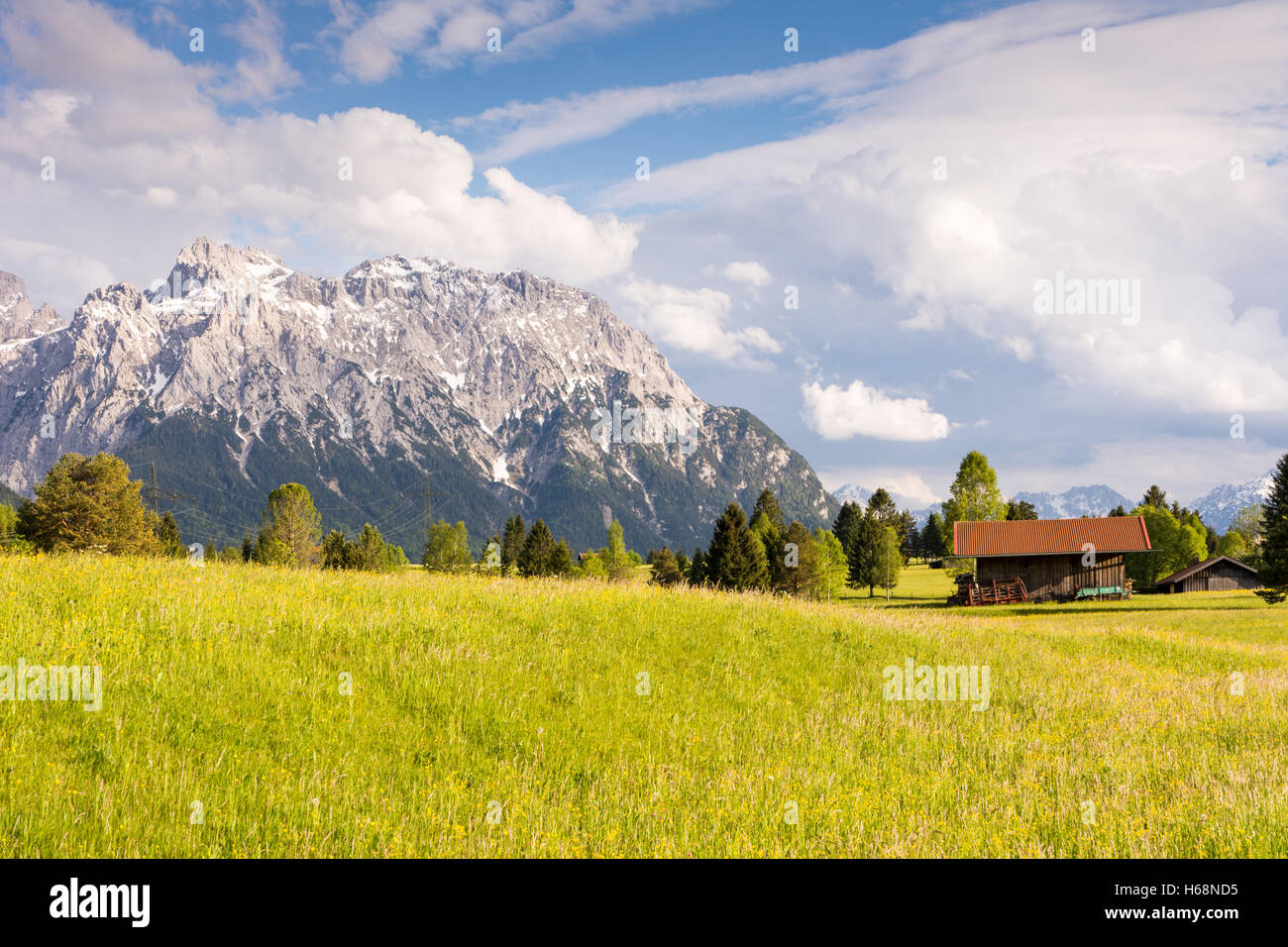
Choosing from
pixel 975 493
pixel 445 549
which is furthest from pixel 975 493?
pixel 445 549

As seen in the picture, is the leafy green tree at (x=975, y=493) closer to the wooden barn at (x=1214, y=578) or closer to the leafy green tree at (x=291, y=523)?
the wooden barn at (x=1214, y=578)

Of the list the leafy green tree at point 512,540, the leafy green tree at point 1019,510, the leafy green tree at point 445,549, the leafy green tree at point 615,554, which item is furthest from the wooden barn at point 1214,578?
the leafy green tree at point 512,540

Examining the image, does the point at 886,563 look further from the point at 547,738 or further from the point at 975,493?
the point at 547,738

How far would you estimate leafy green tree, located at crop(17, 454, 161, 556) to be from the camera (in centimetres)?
5088

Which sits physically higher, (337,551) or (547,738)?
(337,551)

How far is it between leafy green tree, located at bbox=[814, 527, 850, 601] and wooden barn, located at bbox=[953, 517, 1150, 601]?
45.6 ft

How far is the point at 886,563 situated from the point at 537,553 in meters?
44.2

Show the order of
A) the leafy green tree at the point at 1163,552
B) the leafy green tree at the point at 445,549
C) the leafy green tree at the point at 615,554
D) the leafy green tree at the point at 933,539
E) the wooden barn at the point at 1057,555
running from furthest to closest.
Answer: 1. the leafy green tree at the point at 933,539
2. the leafy green tree at the point at 615,554
3. the leafy green tree at the point at 445,549
4. the leafy green tree at the point at 1163,552
5. the wooden barn at the point at 1057,555

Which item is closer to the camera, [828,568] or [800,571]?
[800,571]

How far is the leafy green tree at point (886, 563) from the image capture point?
307 ft

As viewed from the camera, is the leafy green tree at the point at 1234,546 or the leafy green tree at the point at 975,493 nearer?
the leafy green tree at the point at 975,493

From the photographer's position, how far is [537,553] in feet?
322

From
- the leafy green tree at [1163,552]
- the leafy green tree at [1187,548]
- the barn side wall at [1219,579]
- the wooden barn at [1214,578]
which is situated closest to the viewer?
the wooden barn at [1214,578]

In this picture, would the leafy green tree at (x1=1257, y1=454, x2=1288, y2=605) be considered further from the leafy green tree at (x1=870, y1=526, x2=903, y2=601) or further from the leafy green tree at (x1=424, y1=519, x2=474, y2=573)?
the leafy green tree at (x1=424, y1=519, x2=474, y2=573)
